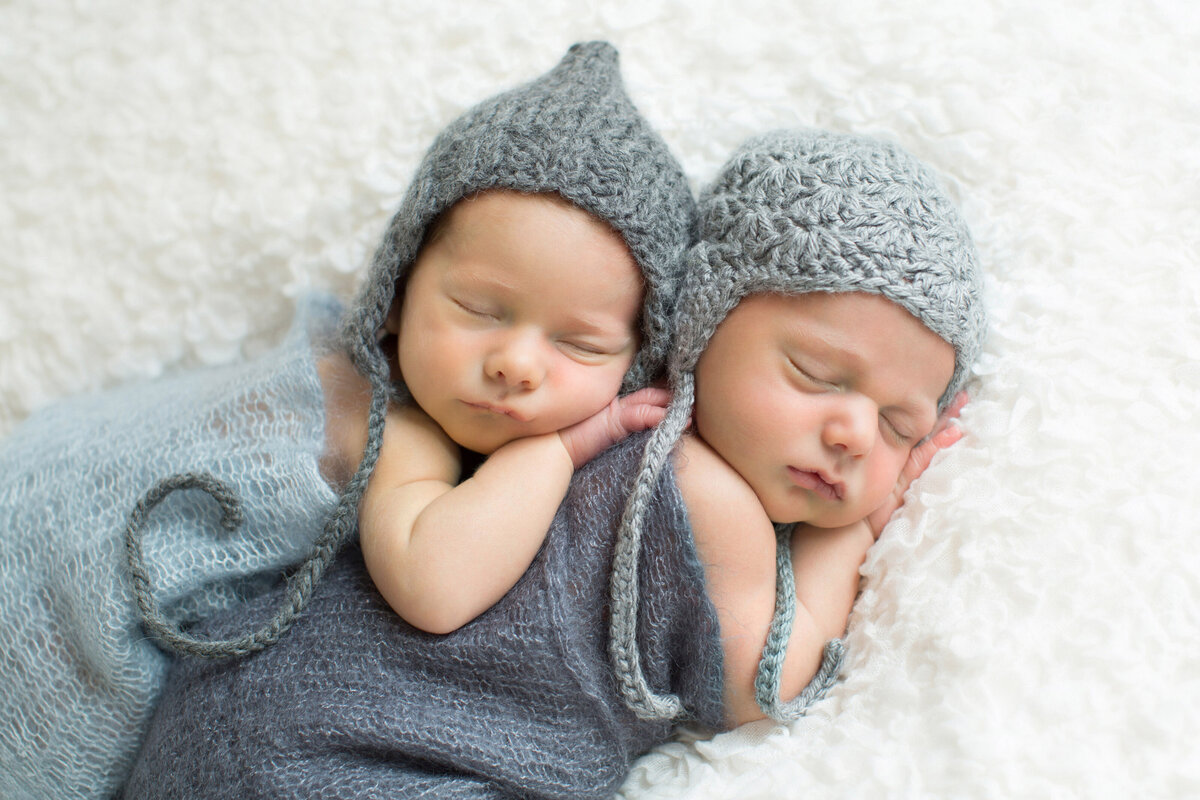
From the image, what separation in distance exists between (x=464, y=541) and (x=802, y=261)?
521mm

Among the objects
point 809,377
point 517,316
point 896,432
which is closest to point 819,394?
point 809,377

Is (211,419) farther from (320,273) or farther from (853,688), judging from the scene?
(853,688)

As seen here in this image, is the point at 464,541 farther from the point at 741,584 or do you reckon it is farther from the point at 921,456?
the point at 921,456

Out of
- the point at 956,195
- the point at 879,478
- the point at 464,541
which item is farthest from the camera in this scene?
the point at 956,195

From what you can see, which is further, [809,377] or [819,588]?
[819,588]

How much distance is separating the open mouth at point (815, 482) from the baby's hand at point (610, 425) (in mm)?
184

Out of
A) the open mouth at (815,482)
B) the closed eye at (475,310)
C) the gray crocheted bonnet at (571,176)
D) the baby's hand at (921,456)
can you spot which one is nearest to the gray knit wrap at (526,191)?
the gray crocheted bonnet at (571,176)

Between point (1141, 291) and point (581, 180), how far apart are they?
0.75m

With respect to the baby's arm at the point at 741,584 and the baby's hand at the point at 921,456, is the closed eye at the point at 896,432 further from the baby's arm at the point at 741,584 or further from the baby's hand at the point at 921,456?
the baby's arm at the point at 741,584

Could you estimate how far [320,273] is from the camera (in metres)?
1.55

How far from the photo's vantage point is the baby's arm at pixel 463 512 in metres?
1.13

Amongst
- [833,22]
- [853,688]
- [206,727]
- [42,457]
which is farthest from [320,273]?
[853,688]

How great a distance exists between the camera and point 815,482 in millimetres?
1215

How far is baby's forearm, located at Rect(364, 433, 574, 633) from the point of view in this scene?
1.13 metres
